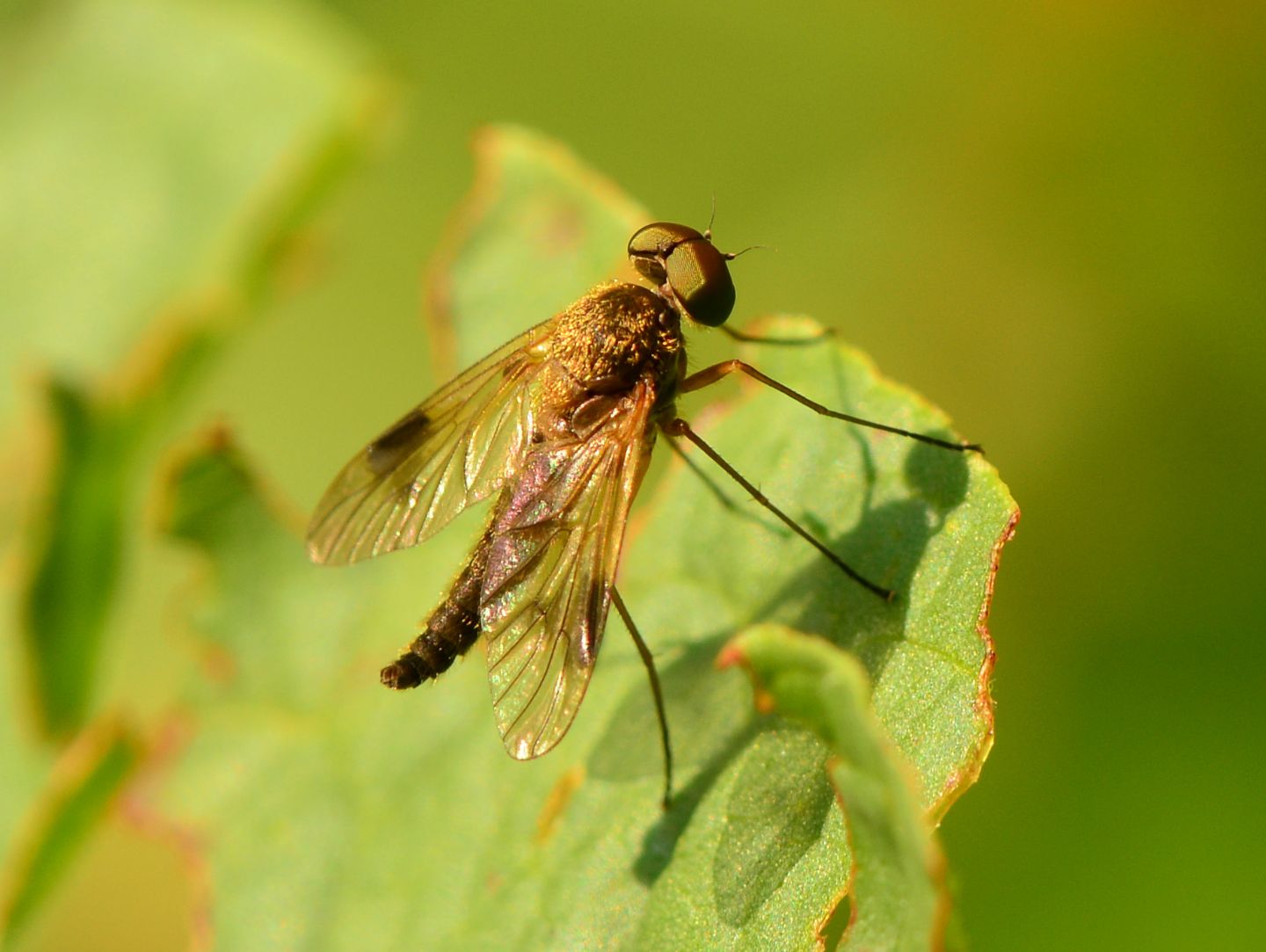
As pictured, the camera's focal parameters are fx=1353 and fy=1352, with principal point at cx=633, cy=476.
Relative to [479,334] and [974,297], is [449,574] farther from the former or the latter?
[974,297]

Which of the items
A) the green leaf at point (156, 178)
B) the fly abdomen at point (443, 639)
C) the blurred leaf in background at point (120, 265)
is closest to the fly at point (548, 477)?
the fly abdomen at point (443, 639)

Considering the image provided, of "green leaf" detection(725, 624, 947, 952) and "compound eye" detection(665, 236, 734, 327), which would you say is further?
"compound eye" detection(665, 236, 734, 327)

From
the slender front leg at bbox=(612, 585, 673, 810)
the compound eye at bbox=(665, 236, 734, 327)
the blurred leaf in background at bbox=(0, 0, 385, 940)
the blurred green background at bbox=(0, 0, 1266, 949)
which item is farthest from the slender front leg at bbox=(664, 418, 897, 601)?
the blurred leaf in background at bbox=(0, 0, 385, 940)

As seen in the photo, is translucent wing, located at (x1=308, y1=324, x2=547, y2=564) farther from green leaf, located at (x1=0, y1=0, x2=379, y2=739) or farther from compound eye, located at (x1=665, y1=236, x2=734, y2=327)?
green leaf, located at (x1=0, y1=0, x2=379, y2=739)

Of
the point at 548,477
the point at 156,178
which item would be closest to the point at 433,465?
the point at 548,477

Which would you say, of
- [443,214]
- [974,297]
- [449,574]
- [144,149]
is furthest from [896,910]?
[144,149]

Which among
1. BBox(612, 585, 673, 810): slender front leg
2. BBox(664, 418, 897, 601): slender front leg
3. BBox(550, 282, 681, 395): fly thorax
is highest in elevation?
BBox(550, 282, 681, 395): fly thorax
